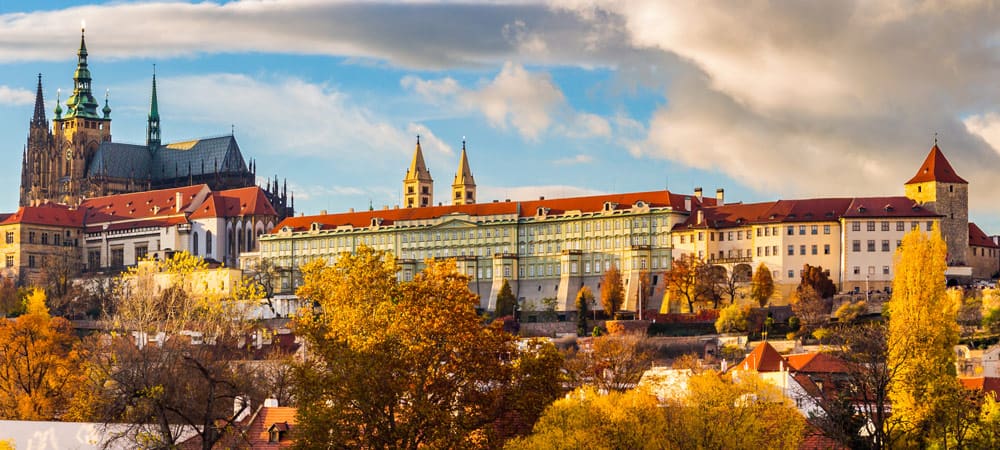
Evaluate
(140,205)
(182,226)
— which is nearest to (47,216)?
(140,205)

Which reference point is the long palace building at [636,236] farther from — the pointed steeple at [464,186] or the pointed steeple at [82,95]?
the pointed steeple at [82,95]

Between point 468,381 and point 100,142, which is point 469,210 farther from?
point 468,381

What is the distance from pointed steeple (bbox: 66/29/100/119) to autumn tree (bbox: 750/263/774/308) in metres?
88.9

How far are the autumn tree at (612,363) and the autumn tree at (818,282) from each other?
46.1 ft

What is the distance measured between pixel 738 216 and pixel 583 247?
13.2 m

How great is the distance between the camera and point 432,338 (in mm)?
50375

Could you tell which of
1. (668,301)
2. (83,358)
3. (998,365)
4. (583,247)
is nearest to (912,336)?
(998,365)

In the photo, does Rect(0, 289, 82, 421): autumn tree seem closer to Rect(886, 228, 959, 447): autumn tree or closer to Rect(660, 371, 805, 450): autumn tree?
Rect(660, 371, 805, 450): autumn tree

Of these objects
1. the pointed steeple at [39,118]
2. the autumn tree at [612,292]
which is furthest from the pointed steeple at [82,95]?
the autumn tree at [612,292]

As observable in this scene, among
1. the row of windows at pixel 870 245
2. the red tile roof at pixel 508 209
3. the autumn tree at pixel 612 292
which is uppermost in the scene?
the red tile roof at pixel 508 209

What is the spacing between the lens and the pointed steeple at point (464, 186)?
158375 millimetres

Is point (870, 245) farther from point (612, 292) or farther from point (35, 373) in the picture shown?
point (35, 373)

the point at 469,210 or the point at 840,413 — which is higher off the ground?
the point at 469,210

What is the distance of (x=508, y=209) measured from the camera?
469ft
